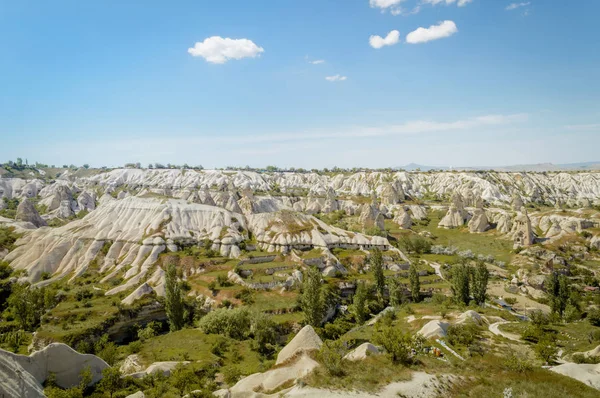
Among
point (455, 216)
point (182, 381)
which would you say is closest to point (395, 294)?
point (182, 381)

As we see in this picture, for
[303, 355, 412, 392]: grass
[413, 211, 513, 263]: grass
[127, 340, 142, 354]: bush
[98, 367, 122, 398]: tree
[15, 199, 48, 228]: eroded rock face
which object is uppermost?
[15, 199, 48, 228]: eroded rock face

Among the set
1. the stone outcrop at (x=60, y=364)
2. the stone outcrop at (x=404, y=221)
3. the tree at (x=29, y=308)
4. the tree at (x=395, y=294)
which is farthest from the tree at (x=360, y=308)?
the stone outcrop at (x=404, y=221)

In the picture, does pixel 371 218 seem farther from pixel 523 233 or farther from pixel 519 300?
pixel 519 300

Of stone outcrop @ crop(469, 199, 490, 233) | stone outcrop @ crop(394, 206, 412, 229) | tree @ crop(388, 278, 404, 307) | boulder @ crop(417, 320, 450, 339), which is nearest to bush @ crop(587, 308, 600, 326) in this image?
boulder @ crop(417, 320, 450, 339)

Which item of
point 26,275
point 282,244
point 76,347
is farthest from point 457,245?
point 26,275

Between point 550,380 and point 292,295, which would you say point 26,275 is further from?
point 550,380

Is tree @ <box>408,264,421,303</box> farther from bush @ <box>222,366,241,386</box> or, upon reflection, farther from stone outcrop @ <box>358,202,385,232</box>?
stone outcrop @ <box>358,202,385,232</box>
